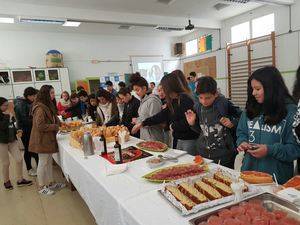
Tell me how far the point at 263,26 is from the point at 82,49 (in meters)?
5.42

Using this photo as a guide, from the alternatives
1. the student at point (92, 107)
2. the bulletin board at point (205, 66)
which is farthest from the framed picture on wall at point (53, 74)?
the bulletin board at point (205, 66)

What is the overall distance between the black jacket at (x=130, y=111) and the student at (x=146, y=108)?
0.73 ft

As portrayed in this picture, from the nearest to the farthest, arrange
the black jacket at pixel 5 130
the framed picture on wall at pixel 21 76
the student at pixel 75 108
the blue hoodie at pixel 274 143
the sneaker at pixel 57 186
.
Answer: the blue hoodie at pixel 274 143 → the black jacket at pixel 5 130 → the sneaker at pixel 57 186 → the student at pixel 75 108 → the framed picture on wall at pixel 21 76

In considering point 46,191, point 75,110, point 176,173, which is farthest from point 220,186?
point 75,110

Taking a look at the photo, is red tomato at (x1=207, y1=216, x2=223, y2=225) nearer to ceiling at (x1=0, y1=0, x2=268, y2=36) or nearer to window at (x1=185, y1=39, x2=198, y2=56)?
ceiling at (x1=0, y1=0, x2=268, y2=36)

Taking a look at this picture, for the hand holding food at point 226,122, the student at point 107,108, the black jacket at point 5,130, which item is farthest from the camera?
the student at point 107,108

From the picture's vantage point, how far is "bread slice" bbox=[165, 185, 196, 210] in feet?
3.53

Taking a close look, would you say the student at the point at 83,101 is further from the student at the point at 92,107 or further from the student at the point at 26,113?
the student at the point at 26,113

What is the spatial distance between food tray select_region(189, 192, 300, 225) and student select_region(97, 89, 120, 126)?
2.60m

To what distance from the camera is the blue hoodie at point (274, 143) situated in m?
1.39

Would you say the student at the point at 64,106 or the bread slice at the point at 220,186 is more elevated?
the student at the point at 64,106

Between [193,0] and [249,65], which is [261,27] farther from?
[193,0]

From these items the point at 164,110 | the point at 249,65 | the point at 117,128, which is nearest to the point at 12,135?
the point at 117,128

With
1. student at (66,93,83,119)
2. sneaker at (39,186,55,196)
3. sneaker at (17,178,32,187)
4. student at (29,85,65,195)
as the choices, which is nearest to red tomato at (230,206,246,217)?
student at (29,85,65,195)
